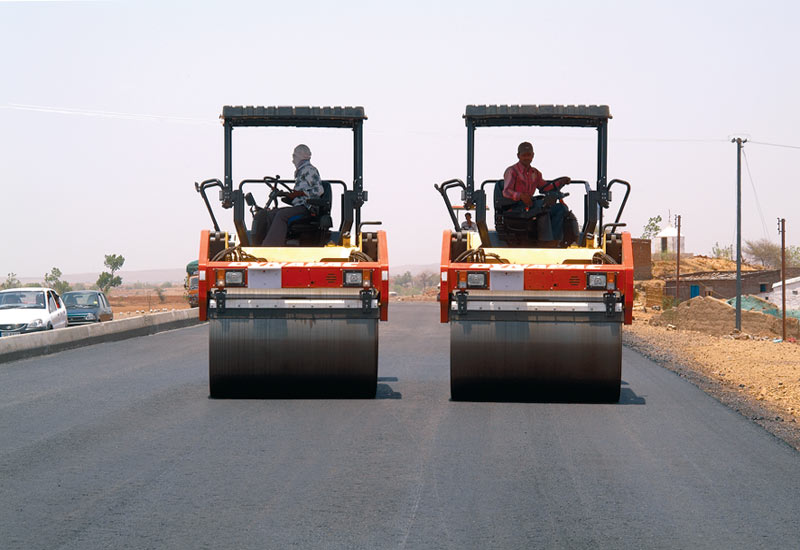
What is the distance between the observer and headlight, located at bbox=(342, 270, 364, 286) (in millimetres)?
11562

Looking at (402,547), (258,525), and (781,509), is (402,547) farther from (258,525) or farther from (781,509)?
(781,509)

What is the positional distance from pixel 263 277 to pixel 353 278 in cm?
101

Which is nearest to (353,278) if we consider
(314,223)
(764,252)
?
(314,223)

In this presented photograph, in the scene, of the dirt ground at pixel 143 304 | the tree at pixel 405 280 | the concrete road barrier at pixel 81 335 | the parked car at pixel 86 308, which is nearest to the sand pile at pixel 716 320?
the concrete road barrier at pixel 81 335

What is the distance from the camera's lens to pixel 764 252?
117375 mm

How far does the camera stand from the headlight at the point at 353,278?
11562 millimetres

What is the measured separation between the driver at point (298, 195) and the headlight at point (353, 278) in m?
1.63

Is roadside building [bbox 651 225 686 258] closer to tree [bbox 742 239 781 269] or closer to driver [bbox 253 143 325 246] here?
tree [bbox 742 239 781 269]

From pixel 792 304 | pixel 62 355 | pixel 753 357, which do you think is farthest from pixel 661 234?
pixel 62 355

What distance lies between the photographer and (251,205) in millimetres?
13172

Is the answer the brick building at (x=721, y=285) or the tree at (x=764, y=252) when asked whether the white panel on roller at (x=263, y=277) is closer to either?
the brick building at (x=721, y=285)

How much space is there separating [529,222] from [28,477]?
7034 mm

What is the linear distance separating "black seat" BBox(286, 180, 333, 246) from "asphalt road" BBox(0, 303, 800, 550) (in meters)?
2.39

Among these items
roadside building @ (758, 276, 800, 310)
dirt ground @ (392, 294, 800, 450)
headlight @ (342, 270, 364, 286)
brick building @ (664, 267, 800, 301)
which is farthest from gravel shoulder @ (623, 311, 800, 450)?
brick building @ (664, 267, 800, 301)
